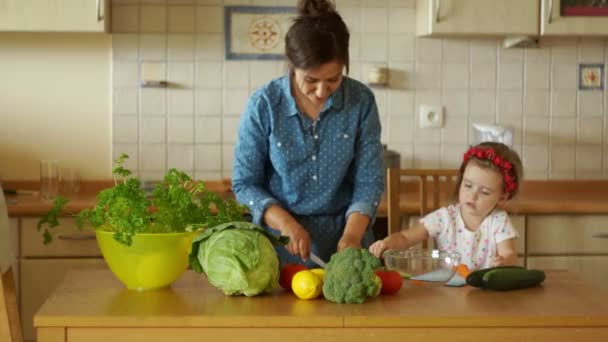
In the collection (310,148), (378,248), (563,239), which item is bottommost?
(563,239)

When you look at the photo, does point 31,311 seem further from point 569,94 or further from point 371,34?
point 569,94

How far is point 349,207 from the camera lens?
247 cm

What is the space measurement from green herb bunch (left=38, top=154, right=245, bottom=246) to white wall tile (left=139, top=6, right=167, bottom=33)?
70.0 inches

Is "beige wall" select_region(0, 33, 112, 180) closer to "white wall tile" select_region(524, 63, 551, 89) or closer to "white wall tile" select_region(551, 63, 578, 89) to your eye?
"white wall tile" select_region(524, 63, 551, 89)

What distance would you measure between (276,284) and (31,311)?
5.58ft

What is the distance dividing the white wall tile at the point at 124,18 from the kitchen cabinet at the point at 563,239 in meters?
1.68

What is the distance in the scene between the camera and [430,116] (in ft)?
12.6

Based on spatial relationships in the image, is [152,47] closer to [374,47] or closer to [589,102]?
[374,47]

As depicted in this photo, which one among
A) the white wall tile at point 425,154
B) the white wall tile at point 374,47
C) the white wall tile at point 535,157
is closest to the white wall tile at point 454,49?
the white wall tile at point 374,47

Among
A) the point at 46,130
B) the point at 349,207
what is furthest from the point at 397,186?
the point at 46,130

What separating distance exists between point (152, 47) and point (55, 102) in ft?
1.46

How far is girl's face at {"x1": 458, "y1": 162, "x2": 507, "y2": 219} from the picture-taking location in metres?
2.61

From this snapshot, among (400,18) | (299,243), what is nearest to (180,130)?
(400,18)

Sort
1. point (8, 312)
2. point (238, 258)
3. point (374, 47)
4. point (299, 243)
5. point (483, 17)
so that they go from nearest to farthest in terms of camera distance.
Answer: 1. point (238, 258)
2. point (299, 243)
3. point (8, 312)
4. point (483, 17)
5. point (374, 47)
